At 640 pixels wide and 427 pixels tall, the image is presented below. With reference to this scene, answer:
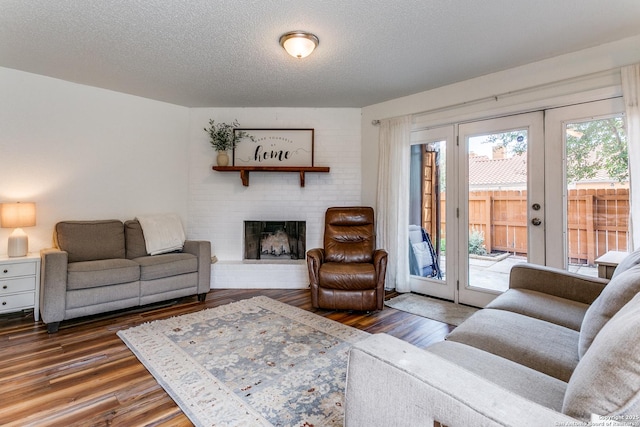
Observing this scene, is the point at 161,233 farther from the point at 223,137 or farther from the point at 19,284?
the point at 223,137

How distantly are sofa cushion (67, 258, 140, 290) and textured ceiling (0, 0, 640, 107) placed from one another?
1828 millimetres

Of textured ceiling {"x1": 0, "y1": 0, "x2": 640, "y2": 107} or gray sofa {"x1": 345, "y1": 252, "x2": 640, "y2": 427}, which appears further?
textured ceiling {"x1": 0, "y1": 0, "x2": 640, "y2": 107}

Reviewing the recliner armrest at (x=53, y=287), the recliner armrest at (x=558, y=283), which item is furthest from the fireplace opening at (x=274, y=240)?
the recliner armrest at (x=558, y=283)

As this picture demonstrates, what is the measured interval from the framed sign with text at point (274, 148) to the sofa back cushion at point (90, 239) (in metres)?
1.63

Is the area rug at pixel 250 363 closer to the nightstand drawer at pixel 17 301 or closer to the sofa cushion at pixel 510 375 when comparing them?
the sofa cushion at pixel 510 375

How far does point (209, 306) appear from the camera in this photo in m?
3.17

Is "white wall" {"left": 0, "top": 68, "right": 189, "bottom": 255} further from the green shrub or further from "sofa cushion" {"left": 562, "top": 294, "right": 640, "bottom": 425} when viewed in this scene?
"sofa cushion" {"left": 562, "top": 294, "right": 640, "bottom": 425}

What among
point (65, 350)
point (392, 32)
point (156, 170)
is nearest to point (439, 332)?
point (392, 32)

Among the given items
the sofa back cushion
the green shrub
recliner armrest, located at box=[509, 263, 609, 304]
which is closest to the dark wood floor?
the sofa back cushion

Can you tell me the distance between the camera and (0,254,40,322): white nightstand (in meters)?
2.55

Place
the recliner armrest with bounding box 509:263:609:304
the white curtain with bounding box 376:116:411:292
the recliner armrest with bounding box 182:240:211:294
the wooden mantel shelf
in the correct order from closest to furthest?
the recliner armrest with bounding box 509:263:609:304, the recliner armrest with bounding box 182:240:211:294, the white curtain with bounding box 376:116:411:292, the wooden mantel shelf

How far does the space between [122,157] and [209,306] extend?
209 cm

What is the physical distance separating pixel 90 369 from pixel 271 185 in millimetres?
2733

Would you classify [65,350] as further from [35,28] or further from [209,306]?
[35,28]
